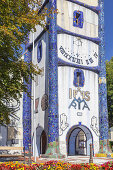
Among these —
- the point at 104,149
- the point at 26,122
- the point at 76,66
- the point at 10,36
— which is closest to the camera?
the point at 10,36

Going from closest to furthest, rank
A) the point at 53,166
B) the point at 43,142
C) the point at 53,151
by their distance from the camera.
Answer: the point at 53,166, the point at 53,151, the point at 43,142

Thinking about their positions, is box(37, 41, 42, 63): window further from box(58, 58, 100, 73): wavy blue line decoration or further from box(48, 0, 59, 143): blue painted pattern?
box(58, 58, 100, 73): wavy blue line decoration

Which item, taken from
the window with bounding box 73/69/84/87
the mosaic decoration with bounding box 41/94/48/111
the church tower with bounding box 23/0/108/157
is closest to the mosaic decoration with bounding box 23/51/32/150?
the church tower with bounding box 23/0/108/157

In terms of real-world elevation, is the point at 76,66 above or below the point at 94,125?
above

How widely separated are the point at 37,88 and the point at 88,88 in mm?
5553

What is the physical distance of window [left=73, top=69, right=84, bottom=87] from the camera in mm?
23578

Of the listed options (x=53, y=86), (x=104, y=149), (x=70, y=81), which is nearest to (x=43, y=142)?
(x=104, y=149)

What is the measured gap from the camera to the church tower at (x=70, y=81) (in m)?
21.8

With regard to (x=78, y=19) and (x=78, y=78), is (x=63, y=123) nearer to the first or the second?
(x=78, y=78)

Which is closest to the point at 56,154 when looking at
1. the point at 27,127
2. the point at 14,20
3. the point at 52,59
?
the point at 27,127

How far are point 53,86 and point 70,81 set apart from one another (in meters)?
2.36

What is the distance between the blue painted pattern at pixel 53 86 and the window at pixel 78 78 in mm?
2441

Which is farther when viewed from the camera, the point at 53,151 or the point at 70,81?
the point at 70,81

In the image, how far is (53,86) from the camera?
21.7m
